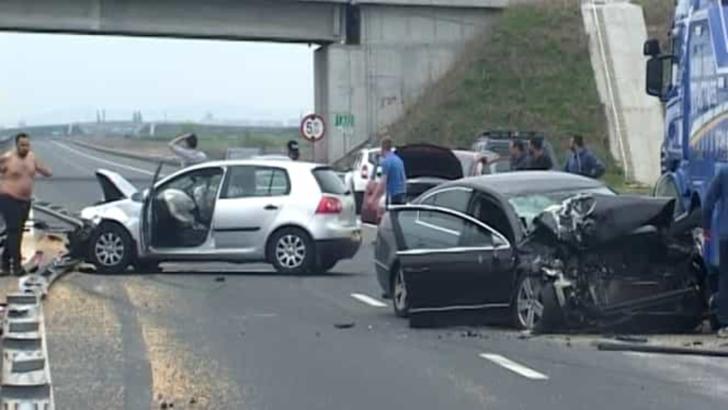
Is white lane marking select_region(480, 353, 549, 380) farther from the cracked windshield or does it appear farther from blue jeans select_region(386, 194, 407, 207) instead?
blue jeans select_region(386, 194, 407, 207)

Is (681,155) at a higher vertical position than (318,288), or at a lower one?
higher

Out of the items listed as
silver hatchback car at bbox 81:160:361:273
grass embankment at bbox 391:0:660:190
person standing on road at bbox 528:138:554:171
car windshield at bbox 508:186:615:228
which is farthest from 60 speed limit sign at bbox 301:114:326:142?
car windshield at bbox 508:186:615:228

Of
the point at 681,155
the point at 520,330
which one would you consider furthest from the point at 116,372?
the point at 681,155

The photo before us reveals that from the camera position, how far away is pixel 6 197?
21031 mm

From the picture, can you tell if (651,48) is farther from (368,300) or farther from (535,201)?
(368,300)

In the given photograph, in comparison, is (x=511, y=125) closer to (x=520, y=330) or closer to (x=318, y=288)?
(x=318, y=288)

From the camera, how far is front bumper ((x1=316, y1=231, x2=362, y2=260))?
21.8m

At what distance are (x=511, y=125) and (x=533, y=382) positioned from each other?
142ft

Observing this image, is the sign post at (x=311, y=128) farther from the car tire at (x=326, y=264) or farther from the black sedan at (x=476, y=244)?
the black sedan at (x=476, y=244)

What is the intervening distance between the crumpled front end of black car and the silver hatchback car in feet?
24.5

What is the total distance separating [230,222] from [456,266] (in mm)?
7099

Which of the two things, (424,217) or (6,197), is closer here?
(424,217)

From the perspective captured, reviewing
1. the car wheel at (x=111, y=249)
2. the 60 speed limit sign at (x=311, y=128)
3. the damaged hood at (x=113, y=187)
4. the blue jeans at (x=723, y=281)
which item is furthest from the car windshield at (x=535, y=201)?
the 60 speed limit sign at (x=311, y=128)

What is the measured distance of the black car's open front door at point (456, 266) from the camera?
14984 mm
